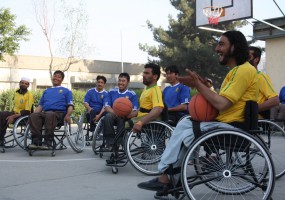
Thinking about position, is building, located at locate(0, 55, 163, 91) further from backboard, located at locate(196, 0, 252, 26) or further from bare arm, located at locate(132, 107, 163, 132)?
bare arm, located at locate(132, 107, 163, 132)

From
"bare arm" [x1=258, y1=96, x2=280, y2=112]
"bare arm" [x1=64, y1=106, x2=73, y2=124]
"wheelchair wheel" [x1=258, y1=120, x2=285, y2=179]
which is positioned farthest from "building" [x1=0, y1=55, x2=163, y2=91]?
"bare arm" [x1=258, y1=96, x2=280, y2=112]

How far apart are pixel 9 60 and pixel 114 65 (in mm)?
11449

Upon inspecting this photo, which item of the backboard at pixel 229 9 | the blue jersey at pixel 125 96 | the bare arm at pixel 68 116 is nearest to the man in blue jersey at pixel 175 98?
the blue jersey at pixel 125 96

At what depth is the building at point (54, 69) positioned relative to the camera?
Result: 34719 millimetres

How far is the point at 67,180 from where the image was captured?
16.4ft

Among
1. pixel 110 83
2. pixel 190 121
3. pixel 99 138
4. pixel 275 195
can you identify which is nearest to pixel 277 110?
pixel 99 138

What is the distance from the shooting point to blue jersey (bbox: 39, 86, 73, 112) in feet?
24.1

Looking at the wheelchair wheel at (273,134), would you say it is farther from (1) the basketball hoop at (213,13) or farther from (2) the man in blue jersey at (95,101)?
(1) the basketball hoop at (213,13)

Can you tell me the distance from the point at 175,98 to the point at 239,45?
328 cm

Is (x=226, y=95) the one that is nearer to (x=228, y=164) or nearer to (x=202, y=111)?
(x=202, y=111)

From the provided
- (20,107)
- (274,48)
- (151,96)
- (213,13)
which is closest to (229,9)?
(213,13)

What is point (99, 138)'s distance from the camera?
22.4ft

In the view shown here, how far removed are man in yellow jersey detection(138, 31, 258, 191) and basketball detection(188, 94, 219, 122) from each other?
5 centimetres

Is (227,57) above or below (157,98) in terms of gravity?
above
